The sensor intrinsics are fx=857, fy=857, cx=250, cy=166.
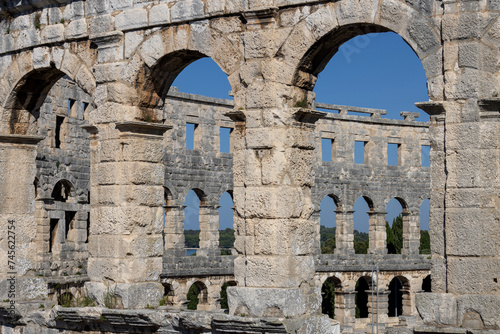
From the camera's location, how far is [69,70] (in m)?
12.4

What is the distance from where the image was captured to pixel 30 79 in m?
13.3

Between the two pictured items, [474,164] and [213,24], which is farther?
[213,24]

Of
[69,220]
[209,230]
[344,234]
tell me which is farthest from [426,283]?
[69,220]

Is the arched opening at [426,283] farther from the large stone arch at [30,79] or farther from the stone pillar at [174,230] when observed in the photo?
the large stone arch at [30,79]

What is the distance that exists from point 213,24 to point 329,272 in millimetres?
17904

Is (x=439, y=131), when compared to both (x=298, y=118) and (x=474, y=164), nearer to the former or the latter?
(x=474, y=164)

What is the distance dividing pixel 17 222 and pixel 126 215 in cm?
271

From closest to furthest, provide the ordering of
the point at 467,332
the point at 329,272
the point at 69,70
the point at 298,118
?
the point at 467,332 < the point at 298,118 < the point at 69,70 < the point at 329,272

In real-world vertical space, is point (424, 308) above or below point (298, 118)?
below

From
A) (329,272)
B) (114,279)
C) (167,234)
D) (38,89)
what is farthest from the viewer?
(329,272)

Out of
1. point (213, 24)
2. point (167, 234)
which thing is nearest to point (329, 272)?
point (167, 234)

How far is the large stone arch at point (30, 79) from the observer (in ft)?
40.6

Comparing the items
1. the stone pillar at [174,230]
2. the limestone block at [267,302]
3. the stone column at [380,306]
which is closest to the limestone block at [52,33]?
the limestone block at [267,302]

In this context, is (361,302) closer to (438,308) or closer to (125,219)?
(125,219)
